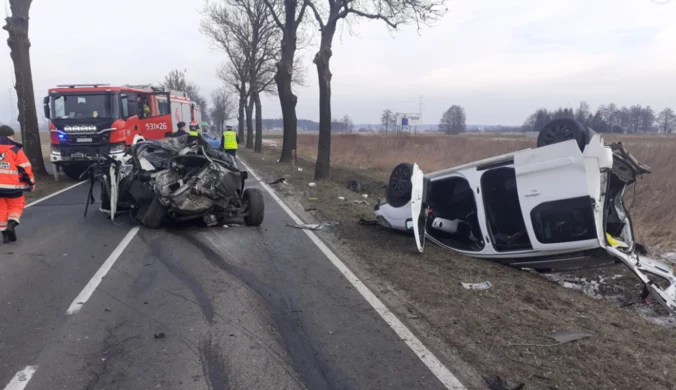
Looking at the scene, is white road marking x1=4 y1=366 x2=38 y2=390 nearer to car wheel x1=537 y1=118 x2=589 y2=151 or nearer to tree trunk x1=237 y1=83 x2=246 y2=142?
car wheel x1=537 y1=118 x2=589 y2=151

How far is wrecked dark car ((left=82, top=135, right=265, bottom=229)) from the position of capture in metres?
8.77

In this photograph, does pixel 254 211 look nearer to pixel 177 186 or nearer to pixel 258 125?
pixel 177 186

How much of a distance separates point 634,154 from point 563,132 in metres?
11.5

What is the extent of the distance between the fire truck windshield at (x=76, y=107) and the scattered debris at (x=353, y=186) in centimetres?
839

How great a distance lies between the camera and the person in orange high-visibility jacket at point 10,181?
7.82 metres

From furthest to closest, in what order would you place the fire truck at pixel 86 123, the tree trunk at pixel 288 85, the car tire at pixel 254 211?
1. the tree trunk at pixel 288 85
2. the fire truck at pixel 86 123
3. the car tire at pixel 254 211

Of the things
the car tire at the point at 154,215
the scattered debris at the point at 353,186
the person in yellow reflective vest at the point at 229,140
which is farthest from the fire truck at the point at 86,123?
the car tire at the point at 154,215

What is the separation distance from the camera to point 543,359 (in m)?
4.11

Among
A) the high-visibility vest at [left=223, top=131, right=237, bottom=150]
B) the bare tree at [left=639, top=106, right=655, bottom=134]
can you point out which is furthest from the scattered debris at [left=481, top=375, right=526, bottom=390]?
Answer: the bare tree at [left=639, top=106, right=655, bottom=134]

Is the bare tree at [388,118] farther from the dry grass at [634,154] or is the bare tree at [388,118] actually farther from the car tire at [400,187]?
the car tire at [400,187]

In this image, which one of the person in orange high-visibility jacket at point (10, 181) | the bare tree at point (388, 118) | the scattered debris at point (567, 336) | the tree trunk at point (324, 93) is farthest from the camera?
the bare tree at point (388, 118)

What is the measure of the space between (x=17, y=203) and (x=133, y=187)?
1.91m

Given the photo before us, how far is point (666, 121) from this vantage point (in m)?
59.4

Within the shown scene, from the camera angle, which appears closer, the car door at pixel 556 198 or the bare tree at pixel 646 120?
the car door at pixel 556 198
